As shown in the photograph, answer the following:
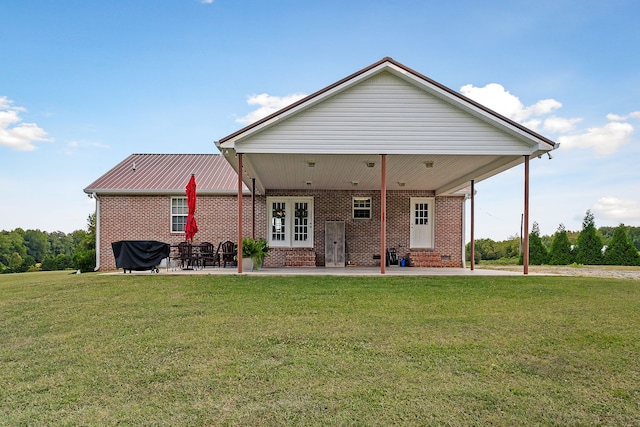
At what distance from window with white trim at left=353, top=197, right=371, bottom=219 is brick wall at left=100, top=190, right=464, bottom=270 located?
159mm

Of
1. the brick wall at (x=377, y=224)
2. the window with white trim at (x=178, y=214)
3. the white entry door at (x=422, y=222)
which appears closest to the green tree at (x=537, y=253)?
the brick wall at (x=377, y=224)

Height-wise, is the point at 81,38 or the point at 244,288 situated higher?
the point at 81,38

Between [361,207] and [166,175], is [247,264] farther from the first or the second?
[166,175]

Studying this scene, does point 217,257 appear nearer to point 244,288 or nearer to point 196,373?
point 244,288

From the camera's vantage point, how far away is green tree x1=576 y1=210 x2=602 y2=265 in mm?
21641

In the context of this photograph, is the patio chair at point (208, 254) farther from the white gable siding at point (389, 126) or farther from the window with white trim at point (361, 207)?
the window with white trim at point (361, 207)

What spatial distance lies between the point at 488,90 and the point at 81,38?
14033 millimetres

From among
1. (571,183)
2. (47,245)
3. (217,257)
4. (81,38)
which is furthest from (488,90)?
(47,245)

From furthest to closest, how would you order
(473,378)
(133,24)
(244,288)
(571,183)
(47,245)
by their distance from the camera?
(47,245) < (571,183) < (133,24) < (244,288) < (473,378)

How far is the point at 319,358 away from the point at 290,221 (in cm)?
1196

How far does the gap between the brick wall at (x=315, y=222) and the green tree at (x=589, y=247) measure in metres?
9.54

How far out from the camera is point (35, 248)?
165 feet

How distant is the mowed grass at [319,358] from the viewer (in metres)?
3.31

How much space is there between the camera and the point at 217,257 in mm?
13859
